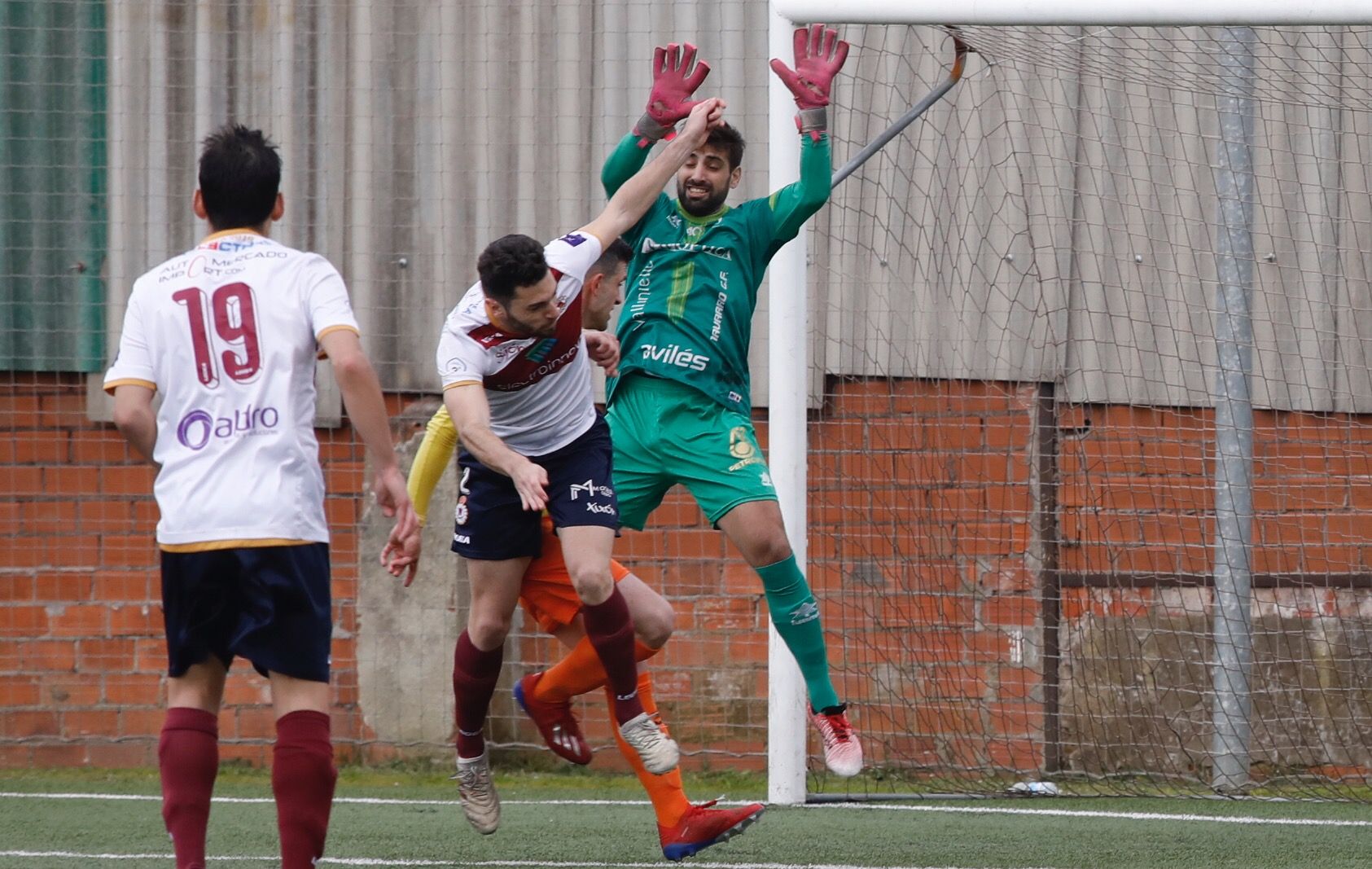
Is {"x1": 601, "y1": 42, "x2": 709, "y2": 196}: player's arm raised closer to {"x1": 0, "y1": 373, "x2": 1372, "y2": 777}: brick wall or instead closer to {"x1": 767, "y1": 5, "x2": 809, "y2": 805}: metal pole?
{"x1": 767, "y1": 5, "x2": 809, "y2": 805}: metal pole

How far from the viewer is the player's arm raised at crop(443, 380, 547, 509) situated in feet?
12.8

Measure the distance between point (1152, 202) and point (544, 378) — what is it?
3.25 metres

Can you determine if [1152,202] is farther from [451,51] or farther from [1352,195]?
[451,51]

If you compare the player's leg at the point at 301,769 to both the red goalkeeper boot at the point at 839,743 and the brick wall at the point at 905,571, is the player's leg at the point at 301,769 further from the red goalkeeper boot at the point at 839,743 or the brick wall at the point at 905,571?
the brick wall at the point at 905,571

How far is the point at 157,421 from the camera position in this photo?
11.3 feet

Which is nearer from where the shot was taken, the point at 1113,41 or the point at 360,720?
the point at 1113,41

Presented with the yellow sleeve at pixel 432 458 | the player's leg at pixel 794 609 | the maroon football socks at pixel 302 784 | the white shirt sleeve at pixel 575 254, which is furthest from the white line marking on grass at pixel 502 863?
the white shirt sleeve at pixel 575 254

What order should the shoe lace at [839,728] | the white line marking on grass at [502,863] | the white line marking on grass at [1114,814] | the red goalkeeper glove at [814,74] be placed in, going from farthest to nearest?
the white line marking on grass at [1114,814] → the shoe lace at [839,728] → the red goalkeeper glove at [814,74] → the white line marking on grass at [502,863]

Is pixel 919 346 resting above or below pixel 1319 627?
above

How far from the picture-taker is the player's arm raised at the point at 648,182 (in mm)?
4418

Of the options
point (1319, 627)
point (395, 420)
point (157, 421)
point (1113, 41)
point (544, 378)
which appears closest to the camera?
point (157, 421)

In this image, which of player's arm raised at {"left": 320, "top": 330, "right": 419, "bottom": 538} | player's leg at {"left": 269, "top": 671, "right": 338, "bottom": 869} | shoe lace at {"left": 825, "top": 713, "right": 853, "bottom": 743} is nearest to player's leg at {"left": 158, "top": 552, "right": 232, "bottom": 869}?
player's leg at {"left": 269, "top": 671, "right": 338, "bottom": 869}

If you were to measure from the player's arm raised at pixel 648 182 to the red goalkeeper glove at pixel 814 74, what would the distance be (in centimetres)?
36

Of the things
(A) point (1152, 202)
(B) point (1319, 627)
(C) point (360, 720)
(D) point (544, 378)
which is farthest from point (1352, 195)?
(C) point (360, 720)
